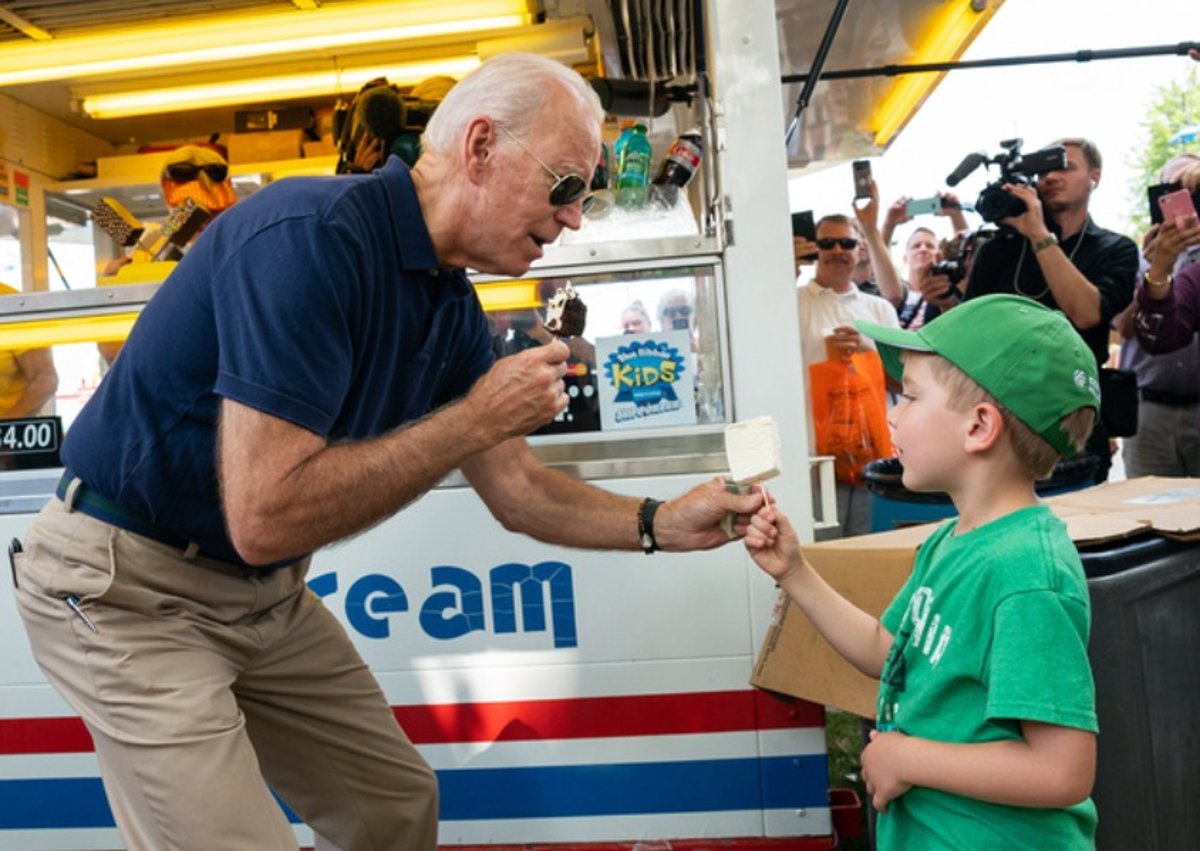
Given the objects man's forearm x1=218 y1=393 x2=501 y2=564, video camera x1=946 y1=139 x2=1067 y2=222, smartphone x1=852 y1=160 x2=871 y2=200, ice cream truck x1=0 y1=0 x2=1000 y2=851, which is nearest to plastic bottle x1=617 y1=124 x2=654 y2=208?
ice cream truck x1=0 y1=0 x2=1000 y2=851

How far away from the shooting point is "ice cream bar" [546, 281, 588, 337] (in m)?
2.83

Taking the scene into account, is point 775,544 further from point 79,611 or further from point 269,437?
point 79,611

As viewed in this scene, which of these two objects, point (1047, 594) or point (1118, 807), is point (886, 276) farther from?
point (1047, 594)

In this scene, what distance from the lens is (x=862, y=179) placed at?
→ 6109 mm

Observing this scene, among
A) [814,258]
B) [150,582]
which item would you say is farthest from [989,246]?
[150,582]

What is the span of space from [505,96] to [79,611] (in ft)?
3.82

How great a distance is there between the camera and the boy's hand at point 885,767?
1.72 meters

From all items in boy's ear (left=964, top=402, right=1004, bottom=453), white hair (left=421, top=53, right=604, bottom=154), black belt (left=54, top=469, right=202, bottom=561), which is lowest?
black belt (left=54, top=469, right=202, bottom=561)

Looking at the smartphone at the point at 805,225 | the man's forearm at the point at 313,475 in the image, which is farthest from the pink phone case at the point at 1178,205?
the man's forearm at the point at 313,475

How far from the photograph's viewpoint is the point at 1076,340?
1.80 meters

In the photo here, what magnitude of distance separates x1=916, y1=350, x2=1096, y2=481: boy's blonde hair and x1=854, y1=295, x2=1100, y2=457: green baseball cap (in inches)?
0.5

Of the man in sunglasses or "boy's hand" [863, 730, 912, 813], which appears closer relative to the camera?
"boy's hand" [863, 730, 912, 813]

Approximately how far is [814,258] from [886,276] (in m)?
1.06

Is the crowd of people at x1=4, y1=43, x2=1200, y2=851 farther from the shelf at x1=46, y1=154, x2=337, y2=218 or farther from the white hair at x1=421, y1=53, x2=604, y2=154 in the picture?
the shelf at x1=46, y1=154, x2=337, y2=218
